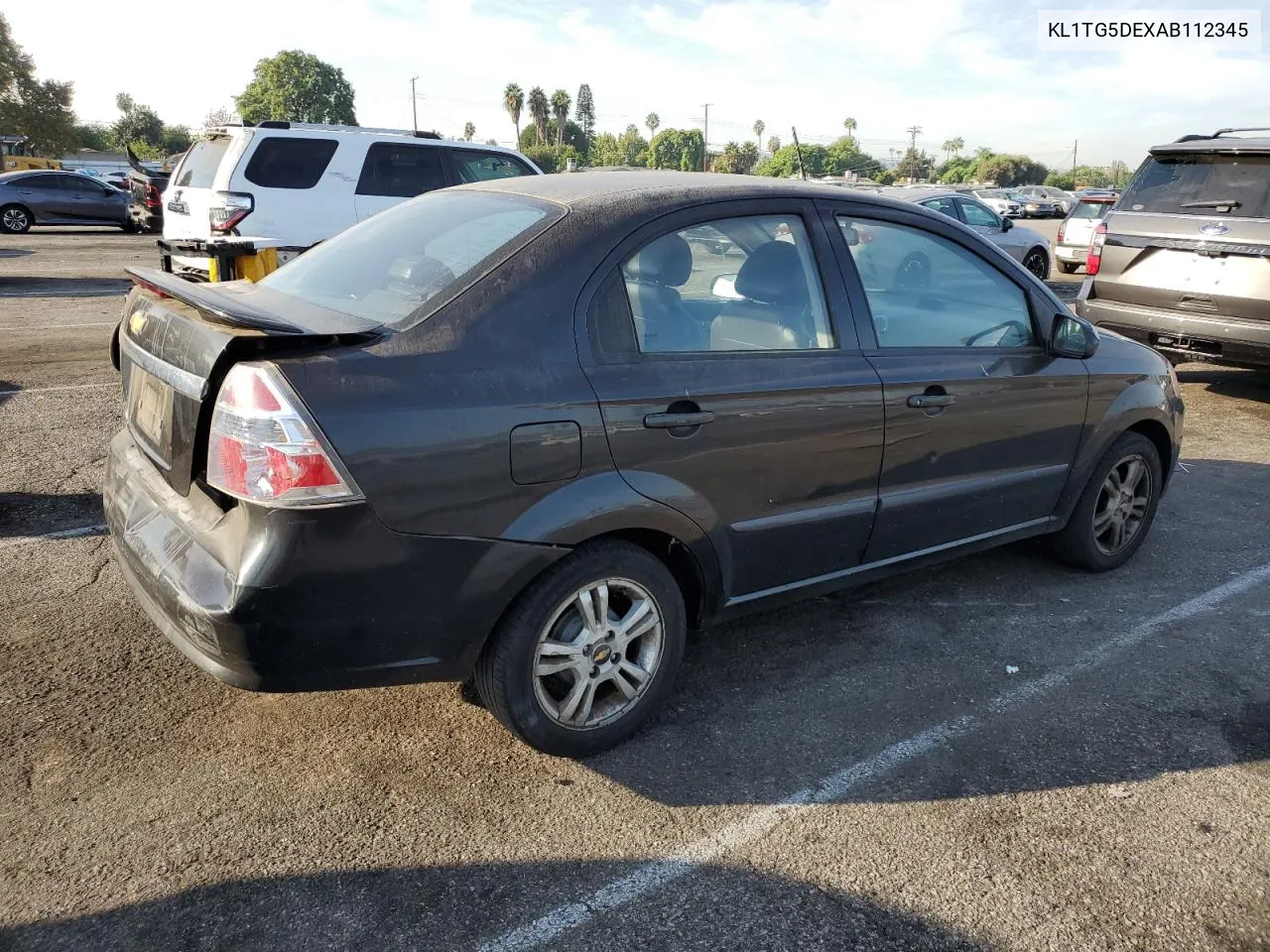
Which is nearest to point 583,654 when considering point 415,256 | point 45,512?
point 415,256

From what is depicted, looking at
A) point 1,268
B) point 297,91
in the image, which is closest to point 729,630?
point 1,268

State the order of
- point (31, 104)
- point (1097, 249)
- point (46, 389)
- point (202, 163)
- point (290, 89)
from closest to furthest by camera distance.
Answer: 1. point (46, 389)
2. point (1097, 249)
3. point (202, 163)
4. point (31, 104)
5. point (290, 89)

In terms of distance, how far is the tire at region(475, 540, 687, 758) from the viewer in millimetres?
2779

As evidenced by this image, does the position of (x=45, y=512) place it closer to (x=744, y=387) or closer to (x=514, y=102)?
(x=744, y=387)

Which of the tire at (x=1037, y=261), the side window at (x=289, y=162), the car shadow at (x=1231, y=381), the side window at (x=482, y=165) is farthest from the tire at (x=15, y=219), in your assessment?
the car shadow at (x=1231, y=381)

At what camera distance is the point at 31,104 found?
63.2 m

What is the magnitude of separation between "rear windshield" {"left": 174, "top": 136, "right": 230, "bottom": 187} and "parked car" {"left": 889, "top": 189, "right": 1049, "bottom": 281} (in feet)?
26.4

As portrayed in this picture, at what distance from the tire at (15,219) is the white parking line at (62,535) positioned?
72.6ft

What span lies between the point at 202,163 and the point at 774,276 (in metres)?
9.03

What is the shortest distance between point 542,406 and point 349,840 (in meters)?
1.27

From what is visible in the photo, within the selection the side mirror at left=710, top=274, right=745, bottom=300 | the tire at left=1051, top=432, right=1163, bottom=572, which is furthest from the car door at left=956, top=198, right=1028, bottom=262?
the side mirror at left=710, top=274, right=745, bottom=300

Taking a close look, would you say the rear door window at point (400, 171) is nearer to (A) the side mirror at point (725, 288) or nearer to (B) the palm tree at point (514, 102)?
(A) the side mirror at point (725, 288)

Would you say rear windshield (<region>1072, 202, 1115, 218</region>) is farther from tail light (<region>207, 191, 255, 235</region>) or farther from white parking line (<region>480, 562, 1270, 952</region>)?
white parking line (<region>480, 562, 1270, 952</region>)

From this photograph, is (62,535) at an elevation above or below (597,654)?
below
